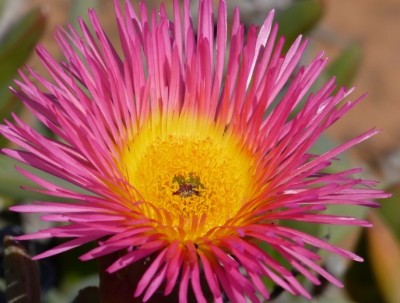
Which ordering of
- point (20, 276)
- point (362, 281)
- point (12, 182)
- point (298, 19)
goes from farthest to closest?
point (298, 19)
point (362, 281)
point (12, 182)
point (20, 276)

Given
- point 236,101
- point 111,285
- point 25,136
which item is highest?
point 236,101

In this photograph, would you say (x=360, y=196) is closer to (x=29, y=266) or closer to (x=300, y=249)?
(x=300, y=249)

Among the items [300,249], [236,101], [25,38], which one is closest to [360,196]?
[300,249]

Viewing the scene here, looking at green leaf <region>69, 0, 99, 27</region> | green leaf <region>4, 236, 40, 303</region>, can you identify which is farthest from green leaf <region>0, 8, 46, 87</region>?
green leaf <region>4, 236, 40, 303</region>

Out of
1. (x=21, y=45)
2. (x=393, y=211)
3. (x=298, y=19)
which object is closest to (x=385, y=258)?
(x=393, y=211)

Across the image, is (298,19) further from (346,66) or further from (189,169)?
(189,169)
